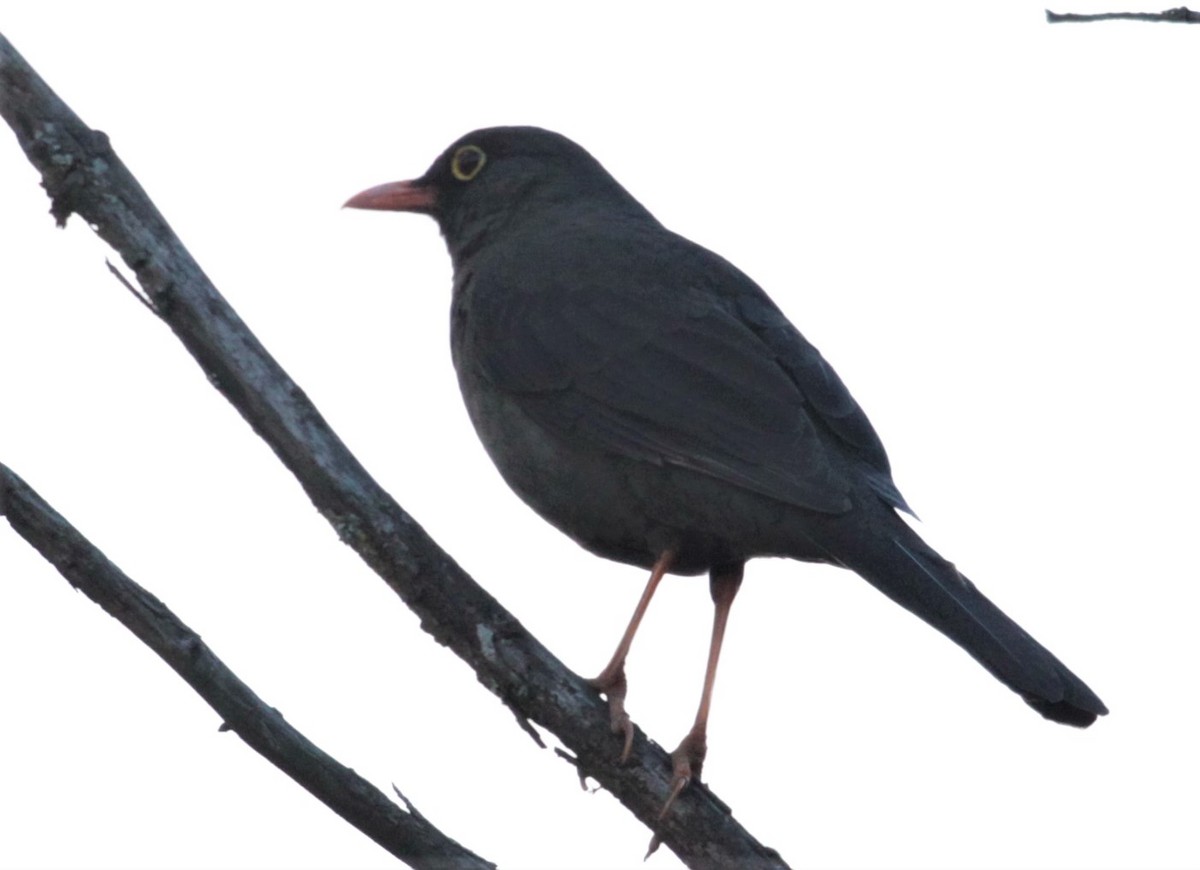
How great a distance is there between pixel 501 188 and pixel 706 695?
2656 mm

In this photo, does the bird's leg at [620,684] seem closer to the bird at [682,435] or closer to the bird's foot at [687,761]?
the bird at [682,435]

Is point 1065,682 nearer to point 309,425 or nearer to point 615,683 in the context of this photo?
point 615,683

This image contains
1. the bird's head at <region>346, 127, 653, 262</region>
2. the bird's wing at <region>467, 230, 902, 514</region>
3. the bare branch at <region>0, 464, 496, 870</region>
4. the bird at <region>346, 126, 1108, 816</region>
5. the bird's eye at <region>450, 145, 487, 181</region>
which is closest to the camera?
the bare branch at <region>0, 464, 496, 870</region>

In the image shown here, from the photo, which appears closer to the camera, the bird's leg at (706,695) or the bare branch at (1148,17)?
the bare branch at (1148,17)

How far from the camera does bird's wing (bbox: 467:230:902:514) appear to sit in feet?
16.0

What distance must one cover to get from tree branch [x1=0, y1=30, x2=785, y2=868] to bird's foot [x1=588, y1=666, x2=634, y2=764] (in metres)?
0.03

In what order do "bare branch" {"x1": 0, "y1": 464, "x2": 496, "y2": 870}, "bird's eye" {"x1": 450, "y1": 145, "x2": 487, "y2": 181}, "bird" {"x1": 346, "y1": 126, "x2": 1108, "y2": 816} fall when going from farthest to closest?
1. "bird's eye" {"x1": 450, "y1": 145, "x2": 487, "y2": 181}
2. "bird" {"x1": 346, "y1": 126, "x2": 1108, "y2": 816}
3. "bare branch" {"x1": 0, "y1": 464, "x2": 496, "y2": 870}

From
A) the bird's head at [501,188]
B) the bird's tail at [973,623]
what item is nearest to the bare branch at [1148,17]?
the bird's tail at [973,623]

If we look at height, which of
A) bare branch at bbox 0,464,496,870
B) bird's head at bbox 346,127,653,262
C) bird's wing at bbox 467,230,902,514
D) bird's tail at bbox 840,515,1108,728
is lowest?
bare branch at bbox 0,464,496,870

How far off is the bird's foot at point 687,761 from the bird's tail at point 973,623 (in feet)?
2.26

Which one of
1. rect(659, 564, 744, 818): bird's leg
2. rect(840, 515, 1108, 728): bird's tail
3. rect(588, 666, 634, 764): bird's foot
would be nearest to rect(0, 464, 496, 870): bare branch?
rect(588, 666, 634, 764): bird's foot

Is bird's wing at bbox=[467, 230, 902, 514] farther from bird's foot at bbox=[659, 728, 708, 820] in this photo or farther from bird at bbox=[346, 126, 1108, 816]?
bird's foot at bbox=[659, 728, 708, 820]

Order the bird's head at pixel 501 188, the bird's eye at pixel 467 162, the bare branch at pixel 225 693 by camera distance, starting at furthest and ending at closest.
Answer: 1. the bird's eye at pixel 467 162
2. the bird's head at pixel 501 188
3. the bare branch at pixel 225 693

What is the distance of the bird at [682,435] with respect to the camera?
177 inches
